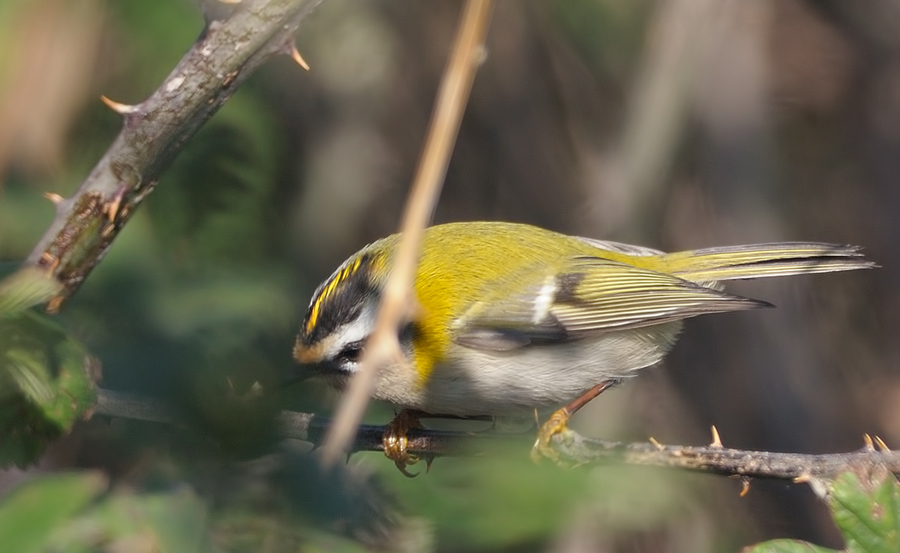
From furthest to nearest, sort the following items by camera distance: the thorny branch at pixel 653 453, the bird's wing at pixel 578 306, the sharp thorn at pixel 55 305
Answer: the bird's wing at pixel 578 306, the thorny branch at pixel 653 453, the sharp thorn at pixel 55 305

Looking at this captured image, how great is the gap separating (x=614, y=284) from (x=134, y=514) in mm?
1895

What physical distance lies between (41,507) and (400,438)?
4.82 feet

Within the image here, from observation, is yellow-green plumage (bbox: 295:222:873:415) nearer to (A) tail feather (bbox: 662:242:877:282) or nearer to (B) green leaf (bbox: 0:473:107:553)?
(A) tail feather (bbox: 662:242:877:282)

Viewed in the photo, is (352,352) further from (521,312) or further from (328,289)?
(521,312)

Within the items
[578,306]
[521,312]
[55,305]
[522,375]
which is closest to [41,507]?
[55,305]

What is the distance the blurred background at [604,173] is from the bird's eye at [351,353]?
0.18 metres

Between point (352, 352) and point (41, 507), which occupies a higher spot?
point (352, 352)

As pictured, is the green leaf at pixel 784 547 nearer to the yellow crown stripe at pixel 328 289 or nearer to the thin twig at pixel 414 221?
the thin twig at pixel 414 221

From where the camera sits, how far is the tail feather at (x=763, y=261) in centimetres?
263

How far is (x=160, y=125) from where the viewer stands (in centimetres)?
148

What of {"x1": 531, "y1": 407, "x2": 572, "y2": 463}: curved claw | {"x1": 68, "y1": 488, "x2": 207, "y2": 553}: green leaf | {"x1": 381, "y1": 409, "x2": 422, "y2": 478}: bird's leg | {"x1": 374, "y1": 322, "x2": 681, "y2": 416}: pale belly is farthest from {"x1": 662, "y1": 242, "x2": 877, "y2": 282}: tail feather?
{"x1": 68, "y1": 488, "x2": 207, "y2": 553}: green leaf

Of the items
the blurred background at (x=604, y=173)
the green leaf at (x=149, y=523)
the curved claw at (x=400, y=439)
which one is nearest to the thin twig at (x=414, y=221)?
the green leaf at (x=149, y=523)

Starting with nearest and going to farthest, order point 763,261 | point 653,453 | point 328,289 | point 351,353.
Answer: point 653,453 < point 351,353 < point 328,289 < point 763,261

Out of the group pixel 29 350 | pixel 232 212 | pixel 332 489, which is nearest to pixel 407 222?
pixel 332 489
